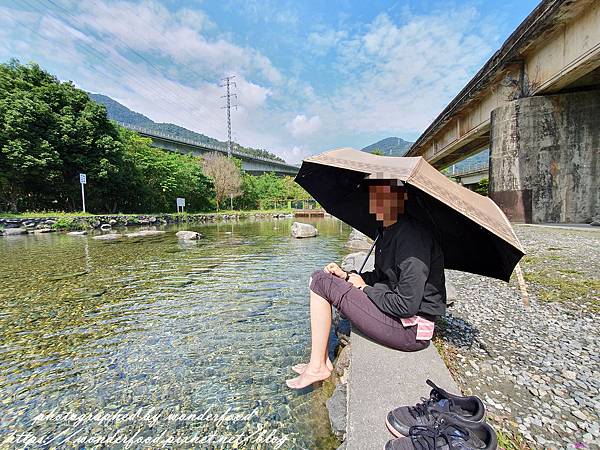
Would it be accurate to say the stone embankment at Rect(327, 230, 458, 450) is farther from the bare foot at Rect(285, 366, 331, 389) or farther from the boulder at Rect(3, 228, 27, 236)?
the boulder at Rect(3, 228, 27, 236)

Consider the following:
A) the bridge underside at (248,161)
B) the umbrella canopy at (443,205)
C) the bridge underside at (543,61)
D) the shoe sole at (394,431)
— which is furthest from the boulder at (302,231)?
the bridge underside at (248,161)

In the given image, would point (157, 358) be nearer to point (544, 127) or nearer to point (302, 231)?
point (302, 231)

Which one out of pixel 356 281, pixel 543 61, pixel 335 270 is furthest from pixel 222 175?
pixel 356 281

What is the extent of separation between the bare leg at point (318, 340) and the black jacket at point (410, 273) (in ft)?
1.39

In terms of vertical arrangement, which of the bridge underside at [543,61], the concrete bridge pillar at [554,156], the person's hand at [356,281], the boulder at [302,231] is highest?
the bridge underside at [543,61]

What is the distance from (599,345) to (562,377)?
2.75ft

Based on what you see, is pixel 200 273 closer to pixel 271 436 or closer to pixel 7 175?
pixel 271 436

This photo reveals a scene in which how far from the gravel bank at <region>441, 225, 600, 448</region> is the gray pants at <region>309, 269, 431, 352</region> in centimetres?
46

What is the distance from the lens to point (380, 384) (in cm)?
177

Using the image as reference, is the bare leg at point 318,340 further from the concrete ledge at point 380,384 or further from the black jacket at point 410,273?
the black jacket at point 410,273

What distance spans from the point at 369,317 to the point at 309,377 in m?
0.83

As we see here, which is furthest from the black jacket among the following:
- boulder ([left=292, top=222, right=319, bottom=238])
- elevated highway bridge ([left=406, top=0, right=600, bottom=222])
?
boulder ([left=292, top=222, right=319, bottom=238])

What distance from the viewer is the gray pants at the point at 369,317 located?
82.4 inches

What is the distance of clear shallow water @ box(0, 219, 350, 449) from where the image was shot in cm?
218
